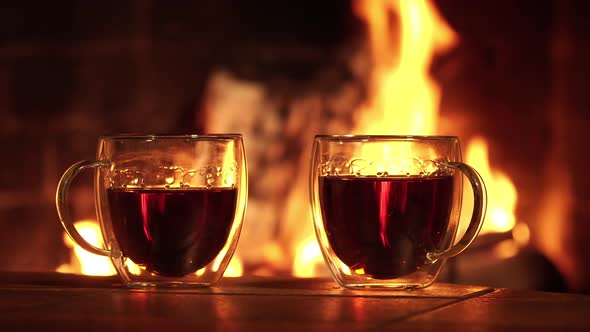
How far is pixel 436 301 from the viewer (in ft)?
2.89

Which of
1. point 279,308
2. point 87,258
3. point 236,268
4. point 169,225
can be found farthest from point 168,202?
point 87,258

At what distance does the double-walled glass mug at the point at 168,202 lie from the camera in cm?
95

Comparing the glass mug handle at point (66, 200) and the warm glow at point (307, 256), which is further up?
the glass mug handle at point (66, 200)

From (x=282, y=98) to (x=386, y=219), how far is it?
118 cm

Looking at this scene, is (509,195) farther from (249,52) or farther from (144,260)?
(144,260)

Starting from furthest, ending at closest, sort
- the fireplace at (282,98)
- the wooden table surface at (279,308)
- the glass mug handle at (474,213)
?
the fireplace at (282,98) → the glass mug handle at (474,213) → the wooden table surface at (279,308)

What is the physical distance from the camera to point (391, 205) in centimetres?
93

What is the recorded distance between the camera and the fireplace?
2.05m

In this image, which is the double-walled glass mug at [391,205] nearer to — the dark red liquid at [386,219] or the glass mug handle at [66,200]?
the dark red liquid at [386,219]

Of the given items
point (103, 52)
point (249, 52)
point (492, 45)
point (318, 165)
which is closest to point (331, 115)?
point (249, 52)

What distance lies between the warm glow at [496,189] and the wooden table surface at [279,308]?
3.58ft

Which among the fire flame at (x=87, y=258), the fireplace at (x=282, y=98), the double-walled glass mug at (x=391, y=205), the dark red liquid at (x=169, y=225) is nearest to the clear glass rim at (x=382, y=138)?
the double-walled glass mug at (x=391, y=205)

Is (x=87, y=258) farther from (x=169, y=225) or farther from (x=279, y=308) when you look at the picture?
(x=279, y=308)

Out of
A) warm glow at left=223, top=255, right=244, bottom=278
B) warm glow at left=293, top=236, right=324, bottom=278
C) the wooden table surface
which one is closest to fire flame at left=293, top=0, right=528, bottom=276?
warm glow at left=293, top=236, right=324, bottom=278
